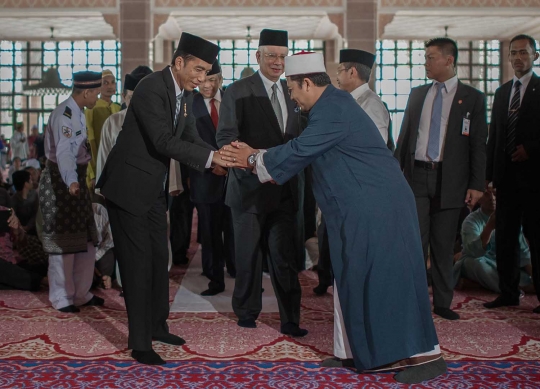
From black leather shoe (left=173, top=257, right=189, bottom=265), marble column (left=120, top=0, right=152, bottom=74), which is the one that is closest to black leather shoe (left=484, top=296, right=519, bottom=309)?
black leather shoe (left=173, top=257, right=189, bottom=265)

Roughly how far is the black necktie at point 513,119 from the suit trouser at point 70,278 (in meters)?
2.81

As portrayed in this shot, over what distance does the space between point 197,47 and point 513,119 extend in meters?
2.35

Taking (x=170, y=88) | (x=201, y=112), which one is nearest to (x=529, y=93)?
(x=201, y=112)

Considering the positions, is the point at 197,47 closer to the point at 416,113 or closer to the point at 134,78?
the point at 416,113

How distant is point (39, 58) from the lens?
22.1 meters

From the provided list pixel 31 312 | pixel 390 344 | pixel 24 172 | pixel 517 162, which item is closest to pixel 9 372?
pixel 31 312

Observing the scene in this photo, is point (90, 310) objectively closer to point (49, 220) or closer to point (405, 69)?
point (49, 220)

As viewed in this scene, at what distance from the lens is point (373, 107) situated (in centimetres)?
414

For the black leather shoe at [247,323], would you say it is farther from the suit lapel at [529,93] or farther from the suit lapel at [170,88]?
the suit lapel at [529,93]

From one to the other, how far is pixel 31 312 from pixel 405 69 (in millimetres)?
18551

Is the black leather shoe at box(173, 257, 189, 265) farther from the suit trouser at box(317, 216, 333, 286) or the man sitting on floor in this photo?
the man sitting on floor

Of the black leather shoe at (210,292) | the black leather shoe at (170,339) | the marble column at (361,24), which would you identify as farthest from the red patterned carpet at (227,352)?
the marble column at (361,24)

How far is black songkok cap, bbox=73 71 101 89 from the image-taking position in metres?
4.45

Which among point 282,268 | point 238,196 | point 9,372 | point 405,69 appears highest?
point 405,69
